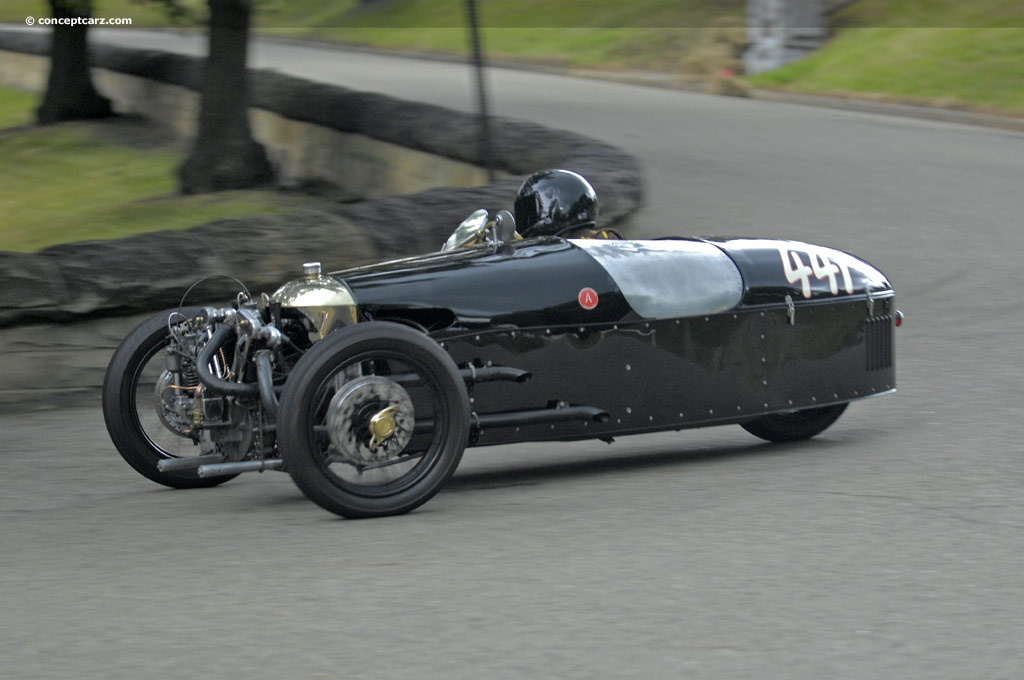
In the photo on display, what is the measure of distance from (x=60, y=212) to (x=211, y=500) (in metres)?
12.2

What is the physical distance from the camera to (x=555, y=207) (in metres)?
7.20

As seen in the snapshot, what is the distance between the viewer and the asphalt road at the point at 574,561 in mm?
4102

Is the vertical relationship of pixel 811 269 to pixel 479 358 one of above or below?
above

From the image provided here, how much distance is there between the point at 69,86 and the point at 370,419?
20640mm

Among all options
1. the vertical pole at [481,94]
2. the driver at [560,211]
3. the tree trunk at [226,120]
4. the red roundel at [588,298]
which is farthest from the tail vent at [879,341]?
the tree trunk at [226,120]

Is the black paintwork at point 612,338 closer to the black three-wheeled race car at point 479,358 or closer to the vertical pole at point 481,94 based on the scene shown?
the black three-wheeled race car at point 479,358

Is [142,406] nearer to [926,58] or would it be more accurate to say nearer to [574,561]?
[574,561]

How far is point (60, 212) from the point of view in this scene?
17719 millimetres

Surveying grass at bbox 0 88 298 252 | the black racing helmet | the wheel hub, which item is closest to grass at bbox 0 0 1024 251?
grass at bbox 0 88 298 252

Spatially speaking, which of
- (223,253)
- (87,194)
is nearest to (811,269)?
(223,253)

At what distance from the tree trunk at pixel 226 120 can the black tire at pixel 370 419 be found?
10.1 m

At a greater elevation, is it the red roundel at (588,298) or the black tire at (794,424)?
the red roundel at (588,298)

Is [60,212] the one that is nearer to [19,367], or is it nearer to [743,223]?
[743,223]

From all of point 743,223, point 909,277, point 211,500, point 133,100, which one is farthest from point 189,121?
point 211,500
